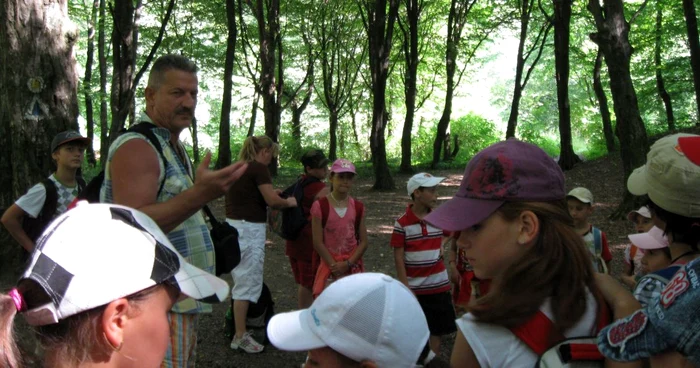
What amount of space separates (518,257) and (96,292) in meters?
1.21

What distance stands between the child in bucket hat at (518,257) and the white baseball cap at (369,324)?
20cm

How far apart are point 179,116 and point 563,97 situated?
1661 cm

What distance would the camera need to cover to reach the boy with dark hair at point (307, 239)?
18.1 ft

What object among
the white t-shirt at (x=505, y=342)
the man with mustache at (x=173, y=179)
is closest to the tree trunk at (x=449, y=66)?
the man with mustache at (x=173, y=179)

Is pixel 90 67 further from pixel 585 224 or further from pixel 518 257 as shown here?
pixel 518 257

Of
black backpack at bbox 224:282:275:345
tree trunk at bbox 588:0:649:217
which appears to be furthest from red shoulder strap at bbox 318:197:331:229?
tree trunk at bbox 588:0:649:217

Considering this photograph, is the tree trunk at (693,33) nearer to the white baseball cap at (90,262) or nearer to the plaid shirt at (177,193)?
the plaid shirt at (177,193)

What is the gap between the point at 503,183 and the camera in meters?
1.73

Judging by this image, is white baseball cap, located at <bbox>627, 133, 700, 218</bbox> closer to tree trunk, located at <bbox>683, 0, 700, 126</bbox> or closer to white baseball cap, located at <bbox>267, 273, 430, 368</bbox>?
white baseball cap, located at <bbox>267, 273, 430, 368</bbox>

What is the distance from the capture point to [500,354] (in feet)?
5.24

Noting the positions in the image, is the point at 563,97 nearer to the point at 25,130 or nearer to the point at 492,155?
the point at 25,130

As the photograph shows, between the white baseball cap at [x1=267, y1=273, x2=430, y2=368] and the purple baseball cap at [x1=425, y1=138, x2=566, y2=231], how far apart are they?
29cm

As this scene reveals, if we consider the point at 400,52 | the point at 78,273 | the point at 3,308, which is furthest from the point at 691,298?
the point at 400,52

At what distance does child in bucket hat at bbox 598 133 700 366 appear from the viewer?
1.30 meters
